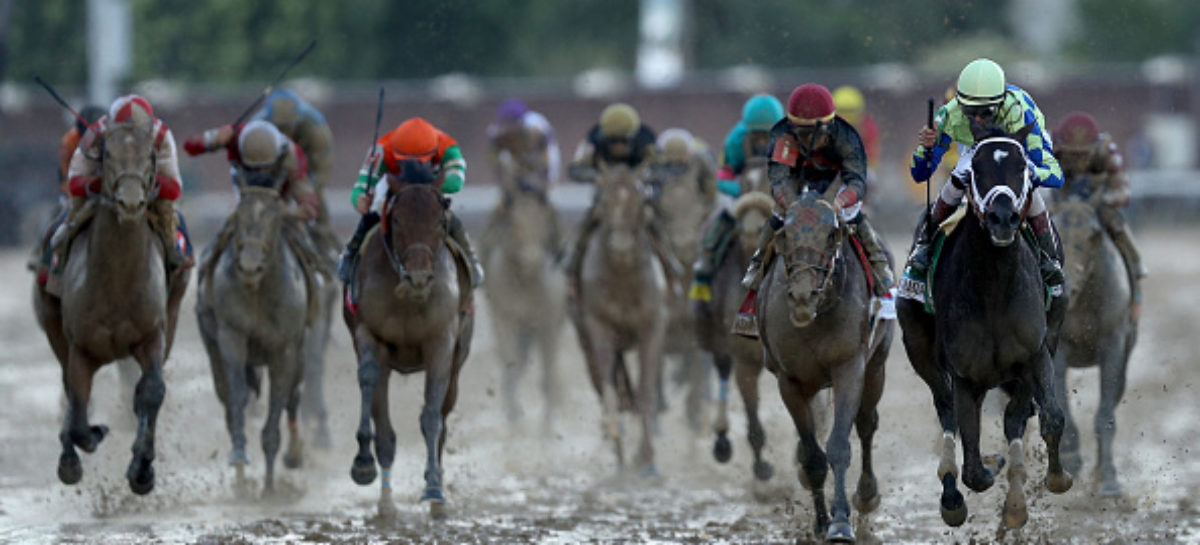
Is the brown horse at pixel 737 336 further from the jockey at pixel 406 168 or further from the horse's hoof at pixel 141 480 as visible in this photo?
the horse's hoof at pixel 141 480

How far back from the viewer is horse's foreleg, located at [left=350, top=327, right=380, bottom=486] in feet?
38.3

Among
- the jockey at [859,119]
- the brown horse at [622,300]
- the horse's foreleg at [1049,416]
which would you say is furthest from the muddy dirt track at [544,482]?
the jockey at [859,119]

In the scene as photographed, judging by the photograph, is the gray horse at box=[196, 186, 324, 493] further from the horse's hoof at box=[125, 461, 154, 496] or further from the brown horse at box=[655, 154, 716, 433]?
the brown horse at box=[655, 154, 716, 433]

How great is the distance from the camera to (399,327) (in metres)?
11.7

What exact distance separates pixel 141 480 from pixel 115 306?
1116 millimetres

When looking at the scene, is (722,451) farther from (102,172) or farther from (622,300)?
(102,172)

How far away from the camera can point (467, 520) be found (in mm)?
11977

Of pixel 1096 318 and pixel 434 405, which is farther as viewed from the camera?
pixel 1096 318

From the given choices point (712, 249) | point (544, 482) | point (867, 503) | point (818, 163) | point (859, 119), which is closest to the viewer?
point (818, 163)

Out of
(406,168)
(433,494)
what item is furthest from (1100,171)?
(433,494)

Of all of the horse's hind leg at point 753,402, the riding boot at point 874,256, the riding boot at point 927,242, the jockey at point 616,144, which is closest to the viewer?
the riding boot at point 927,242

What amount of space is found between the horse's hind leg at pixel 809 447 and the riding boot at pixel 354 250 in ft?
9.84

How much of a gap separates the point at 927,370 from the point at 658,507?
2616 millimetres

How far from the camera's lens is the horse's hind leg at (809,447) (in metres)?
10.6
